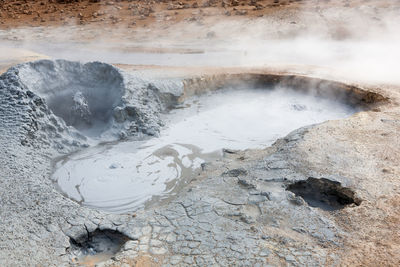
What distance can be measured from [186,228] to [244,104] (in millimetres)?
3847

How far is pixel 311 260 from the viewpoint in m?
2.72

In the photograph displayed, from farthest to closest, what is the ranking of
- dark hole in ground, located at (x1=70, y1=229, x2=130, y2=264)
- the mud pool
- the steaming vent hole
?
the steaming vent hole
the mud pool
dark hole in ground, located at (x1=70, y1=229, x2=130, y2=264)

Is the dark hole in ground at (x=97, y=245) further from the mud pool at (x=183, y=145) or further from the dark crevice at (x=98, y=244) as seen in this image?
the mud pool at (x=183, y=145)

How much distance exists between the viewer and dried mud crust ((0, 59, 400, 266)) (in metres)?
2.81

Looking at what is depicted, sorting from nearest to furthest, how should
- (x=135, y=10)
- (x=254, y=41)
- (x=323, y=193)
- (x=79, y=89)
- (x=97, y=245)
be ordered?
(x=97, y=245) → (x=323, y=193) → (x=79, y=89) → (x=254, y=41) → (x=135, y=10)

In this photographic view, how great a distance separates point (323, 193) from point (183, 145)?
2.05 meters

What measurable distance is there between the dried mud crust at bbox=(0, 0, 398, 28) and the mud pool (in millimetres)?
6679

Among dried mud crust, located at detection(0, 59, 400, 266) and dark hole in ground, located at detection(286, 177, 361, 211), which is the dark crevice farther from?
dark hole in ground, located at detection(286, 177, 361, 211)

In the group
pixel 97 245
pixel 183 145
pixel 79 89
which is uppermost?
pixel 79 89

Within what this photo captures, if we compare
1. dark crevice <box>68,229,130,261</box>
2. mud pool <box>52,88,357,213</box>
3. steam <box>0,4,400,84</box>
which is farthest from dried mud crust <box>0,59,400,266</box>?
steam <box>0,4,400,84</box>

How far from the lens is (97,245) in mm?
3135

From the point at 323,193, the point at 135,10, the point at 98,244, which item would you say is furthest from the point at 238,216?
the point at 135,10

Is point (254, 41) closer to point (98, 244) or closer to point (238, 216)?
point (238, 216)

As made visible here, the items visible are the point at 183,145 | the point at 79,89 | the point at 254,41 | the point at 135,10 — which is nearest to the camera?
the point at 183,145
